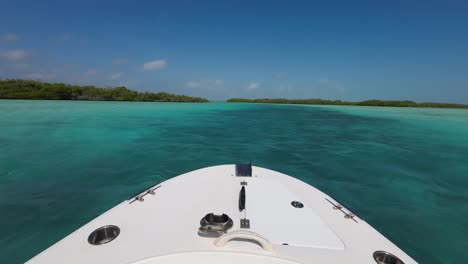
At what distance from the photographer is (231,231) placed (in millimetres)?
1568

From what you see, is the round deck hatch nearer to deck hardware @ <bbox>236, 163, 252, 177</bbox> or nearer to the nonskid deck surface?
the nonskid deck surface

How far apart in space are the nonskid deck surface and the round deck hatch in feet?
0.06

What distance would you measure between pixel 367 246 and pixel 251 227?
3.18ft

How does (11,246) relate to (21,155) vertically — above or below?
below

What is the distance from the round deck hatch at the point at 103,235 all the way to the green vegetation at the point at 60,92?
187 feet

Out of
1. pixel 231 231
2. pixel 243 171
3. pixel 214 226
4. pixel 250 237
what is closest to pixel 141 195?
pixel 214 226

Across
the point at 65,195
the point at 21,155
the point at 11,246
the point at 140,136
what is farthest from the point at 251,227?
the point at 140,136

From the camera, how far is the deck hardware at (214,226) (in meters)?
1.58

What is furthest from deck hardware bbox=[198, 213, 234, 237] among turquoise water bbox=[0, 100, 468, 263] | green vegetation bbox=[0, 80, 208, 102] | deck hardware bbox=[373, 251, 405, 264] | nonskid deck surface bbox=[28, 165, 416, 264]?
green vegetation bbox=[0, 80, 208, 102]

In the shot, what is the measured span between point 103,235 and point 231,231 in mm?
1079

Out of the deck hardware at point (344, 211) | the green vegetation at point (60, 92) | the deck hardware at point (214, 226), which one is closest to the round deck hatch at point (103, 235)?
the deck hardware at point (214, 226)

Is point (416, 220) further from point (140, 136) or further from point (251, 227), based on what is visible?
point (140, 136)

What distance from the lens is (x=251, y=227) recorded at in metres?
1.76

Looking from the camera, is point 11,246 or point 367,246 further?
point 11,246
